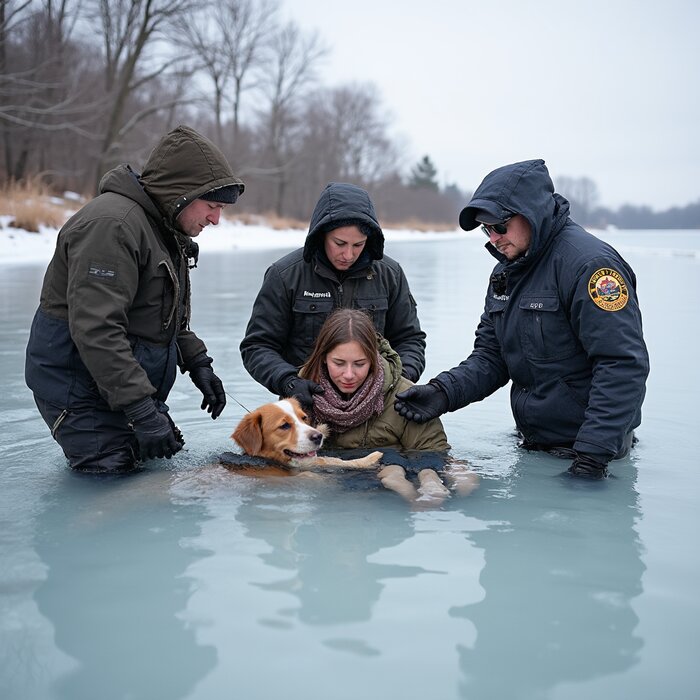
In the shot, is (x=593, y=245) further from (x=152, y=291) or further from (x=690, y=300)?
(x=690, y=300)

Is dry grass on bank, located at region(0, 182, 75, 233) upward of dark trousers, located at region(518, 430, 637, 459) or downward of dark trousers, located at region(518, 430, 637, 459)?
upward

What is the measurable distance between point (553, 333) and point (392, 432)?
1.18m

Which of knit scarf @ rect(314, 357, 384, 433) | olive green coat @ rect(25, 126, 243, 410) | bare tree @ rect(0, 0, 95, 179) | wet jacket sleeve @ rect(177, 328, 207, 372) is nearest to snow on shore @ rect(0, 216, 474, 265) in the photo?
bare tree @ rect(0, 0, 95, 179)

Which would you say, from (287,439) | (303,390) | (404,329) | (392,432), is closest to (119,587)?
(287,439)

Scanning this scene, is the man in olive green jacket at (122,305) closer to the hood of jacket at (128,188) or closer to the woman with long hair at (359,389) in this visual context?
the hood of jacket at (128,188)

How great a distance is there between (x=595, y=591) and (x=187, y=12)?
27604 mm

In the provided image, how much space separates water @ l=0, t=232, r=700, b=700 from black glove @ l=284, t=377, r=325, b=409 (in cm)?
58

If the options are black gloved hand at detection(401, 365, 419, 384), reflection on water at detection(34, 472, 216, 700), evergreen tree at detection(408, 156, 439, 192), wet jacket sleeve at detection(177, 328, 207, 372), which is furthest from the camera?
evergreen tree at detection(408, 156, 439, 192)

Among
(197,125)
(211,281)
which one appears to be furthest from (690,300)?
(197,125)

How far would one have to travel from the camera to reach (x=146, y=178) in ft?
13.8

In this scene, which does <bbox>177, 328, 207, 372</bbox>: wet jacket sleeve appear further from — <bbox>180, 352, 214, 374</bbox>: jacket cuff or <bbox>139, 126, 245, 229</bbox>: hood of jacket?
<bbox>139, 126, 245, 229</bbox>: hood of jacket

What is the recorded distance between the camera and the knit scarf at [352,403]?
473 cm

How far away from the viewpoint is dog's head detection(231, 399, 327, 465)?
4555 millimetres

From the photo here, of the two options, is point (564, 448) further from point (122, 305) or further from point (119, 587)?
point (119, 587)
